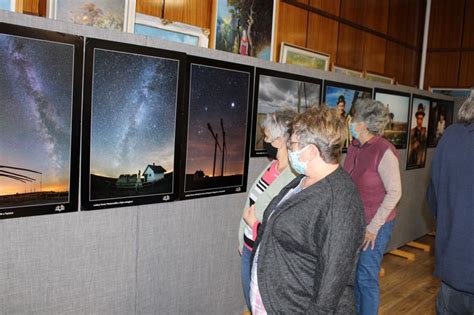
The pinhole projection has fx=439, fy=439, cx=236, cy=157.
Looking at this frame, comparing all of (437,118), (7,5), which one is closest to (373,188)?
(7,5)

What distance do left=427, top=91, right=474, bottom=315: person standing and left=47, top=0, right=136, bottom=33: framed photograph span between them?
8.56 ft

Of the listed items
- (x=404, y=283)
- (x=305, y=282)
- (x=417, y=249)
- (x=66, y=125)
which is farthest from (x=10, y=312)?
(x=417, y=249)

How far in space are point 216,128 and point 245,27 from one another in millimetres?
1929

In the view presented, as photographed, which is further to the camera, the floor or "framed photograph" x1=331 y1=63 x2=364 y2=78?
"framed photograph" x1=331 y1=63 x2=364 y2=78

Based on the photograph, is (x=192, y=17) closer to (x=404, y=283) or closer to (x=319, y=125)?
(x=319, y=125)

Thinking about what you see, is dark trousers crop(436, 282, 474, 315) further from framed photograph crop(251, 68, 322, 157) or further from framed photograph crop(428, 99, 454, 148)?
framed photograph crop(428, 99, 454, 148)

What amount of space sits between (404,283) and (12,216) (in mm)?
4081

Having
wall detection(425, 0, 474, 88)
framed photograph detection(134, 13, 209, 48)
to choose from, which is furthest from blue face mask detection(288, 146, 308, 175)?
wall detection(425, 0, 474, 88)

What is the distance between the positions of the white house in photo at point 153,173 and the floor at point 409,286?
251cm

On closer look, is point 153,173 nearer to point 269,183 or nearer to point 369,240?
point 269,183

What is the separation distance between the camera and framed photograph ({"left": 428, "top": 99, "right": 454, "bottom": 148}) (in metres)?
6.11

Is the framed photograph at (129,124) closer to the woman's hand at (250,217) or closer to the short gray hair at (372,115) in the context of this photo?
the woman's hand at (250,217)

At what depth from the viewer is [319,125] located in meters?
1.80

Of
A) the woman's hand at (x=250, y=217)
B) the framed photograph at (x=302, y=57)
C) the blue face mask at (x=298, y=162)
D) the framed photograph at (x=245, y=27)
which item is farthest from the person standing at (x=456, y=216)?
the framed photograph at (x=302, y=57)
